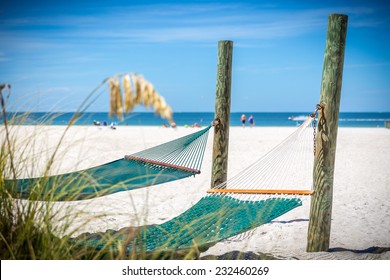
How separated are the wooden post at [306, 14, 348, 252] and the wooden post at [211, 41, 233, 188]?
38.0 inches

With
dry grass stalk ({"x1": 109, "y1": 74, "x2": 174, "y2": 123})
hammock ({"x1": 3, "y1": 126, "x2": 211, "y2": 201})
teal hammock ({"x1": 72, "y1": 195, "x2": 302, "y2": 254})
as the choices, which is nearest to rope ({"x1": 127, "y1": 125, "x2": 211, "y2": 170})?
hammock ({"x1": 3, "y1": 126, "x2": 211, "y2": 201})

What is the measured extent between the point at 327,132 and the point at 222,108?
1.04 metres

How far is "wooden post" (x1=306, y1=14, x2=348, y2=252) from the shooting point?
2.70 meters

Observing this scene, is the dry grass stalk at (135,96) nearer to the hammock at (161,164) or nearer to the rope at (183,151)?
the hammock at (161,164)

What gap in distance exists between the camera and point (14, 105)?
7.31ft

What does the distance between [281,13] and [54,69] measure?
1.58 m

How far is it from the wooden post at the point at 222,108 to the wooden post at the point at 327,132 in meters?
0.96

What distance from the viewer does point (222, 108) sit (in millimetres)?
3580

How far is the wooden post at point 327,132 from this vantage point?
2701mm

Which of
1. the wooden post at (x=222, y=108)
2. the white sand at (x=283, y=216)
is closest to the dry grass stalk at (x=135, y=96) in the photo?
the white sand at (x=283, y=216)
